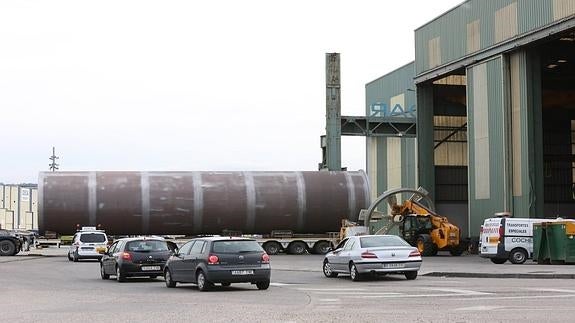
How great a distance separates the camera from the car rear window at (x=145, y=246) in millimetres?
25062

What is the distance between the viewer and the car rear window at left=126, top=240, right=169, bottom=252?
82.2ft

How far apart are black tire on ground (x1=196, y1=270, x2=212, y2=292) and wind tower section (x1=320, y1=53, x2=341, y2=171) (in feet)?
103

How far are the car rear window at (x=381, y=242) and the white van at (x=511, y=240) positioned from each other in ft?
33.8

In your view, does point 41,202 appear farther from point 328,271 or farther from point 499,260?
point 499,260

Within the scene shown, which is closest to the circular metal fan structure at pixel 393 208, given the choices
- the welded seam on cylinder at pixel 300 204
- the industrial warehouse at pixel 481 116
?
the industrial warehouse at pixel 481 116

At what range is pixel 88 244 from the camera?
40469 mm

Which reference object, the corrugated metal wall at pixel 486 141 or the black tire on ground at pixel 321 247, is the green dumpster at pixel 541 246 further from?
the black tire on ground at pixel 321 247

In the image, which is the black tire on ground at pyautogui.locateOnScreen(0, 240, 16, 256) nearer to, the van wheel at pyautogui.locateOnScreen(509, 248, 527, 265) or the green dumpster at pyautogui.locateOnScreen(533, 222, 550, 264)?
the van wheel at pyautogui.locateOnScreen(509, 248, 527, 265)

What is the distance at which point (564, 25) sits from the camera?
35.2 m

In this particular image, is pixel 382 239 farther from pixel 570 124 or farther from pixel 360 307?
pixel 570 124

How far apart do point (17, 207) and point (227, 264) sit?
4850 inches

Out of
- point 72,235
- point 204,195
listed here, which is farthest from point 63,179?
point 204,195

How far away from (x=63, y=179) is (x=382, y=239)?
24.9 meters

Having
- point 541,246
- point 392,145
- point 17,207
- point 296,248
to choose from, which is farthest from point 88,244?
point 17,207
